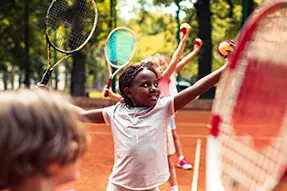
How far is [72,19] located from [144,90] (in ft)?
11.4

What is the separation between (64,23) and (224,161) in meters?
4.54

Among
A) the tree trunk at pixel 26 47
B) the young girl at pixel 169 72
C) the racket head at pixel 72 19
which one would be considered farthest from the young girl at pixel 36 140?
the tree trunk at pixel 26 47

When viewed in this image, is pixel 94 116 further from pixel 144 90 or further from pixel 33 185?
pixel 33 185

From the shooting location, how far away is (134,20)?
22922 millimetres

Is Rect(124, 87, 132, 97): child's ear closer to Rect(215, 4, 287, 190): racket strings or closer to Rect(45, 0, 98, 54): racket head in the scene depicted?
Rect(215, 4, 287, 190): racket strings

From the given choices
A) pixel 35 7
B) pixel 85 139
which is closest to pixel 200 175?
pixel 85 139

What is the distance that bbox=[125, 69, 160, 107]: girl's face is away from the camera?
9.48 ft

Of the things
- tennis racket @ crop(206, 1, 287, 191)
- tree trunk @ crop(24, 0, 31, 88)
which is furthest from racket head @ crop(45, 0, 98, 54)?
tree trunk @ crop(24, 0, 31, 88)

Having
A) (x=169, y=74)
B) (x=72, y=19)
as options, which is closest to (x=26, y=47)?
(x=72, y=19)

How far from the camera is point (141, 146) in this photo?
277cm

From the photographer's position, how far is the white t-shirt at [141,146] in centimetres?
277

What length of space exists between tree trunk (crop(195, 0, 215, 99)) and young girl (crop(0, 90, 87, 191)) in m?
13.4

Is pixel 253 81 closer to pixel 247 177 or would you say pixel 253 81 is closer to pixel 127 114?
pixel 247 177

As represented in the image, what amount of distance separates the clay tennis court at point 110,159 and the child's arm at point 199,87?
59 centimetres
